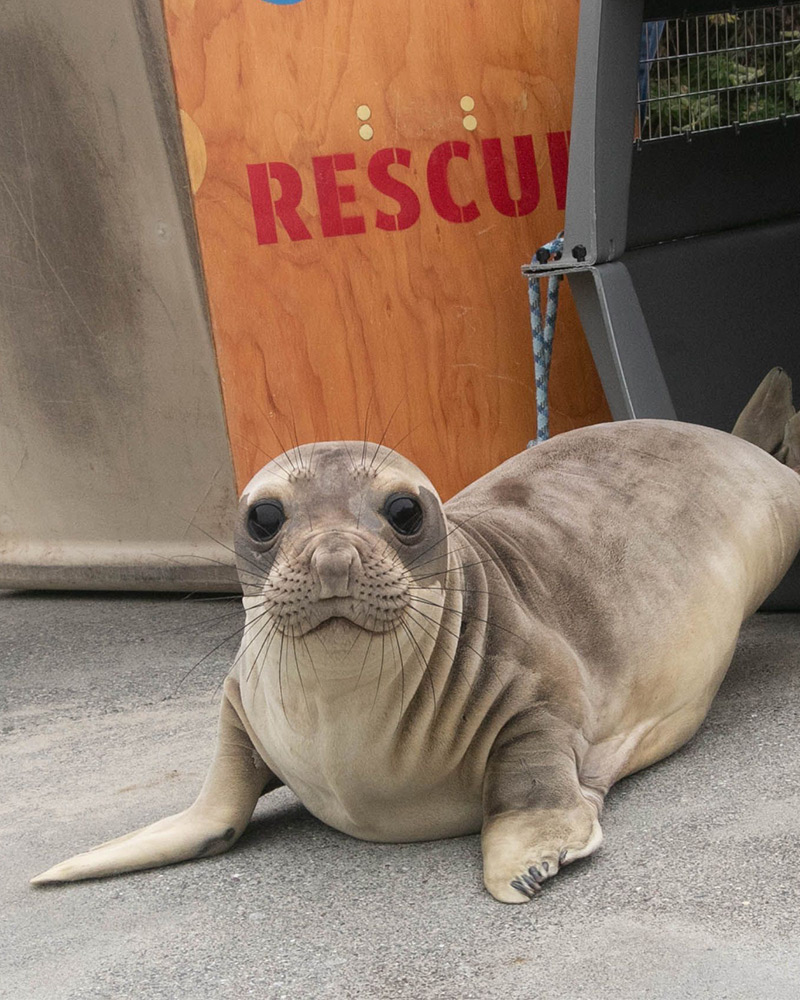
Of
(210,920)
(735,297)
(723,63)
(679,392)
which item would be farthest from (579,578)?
(723,63)

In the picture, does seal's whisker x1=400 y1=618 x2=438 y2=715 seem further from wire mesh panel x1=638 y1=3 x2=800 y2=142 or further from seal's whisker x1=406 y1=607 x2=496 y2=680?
wire mesh panel x1=638 y1=3 x2=800 y2=142

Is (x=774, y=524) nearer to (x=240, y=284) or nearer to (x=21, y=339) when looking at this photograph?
(x=240, y=284)

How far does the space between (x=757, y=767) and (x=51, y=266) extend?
116 inches

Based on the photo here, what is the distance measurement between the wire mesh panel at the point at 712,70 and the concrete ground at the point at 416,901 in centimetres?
197

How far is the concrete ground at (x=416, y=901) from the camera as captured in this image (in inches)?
88.3

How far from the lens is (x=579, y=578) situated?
3.13 meters

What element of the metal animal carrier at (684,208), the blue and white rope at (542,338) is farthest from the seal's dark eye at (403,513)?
the blue and white rope at (542,338)

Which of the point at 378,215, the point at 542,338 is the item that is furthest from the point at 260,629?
the point at 378,215

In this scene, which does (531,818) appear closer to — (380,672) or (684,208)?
(380,672)

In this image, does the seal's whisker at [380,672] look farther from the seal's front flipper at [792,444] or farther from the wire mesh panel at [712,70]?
the wire mesh panel at [712,70]

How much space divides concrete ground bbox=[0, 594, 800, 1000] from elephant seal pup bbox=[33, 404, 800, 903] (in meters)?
0.08

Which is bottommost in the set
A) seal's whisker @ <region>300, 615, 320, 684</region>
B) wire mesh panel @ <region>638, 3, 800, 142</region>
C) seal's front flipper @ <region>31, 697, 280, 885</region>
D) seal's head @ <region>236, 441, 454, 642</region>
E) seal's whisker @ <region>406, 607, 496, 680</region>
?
seal's front flipper @ <region>31, 697, 280, 885</region>

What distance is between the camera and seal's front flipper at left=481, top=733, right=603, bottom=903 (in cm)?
252

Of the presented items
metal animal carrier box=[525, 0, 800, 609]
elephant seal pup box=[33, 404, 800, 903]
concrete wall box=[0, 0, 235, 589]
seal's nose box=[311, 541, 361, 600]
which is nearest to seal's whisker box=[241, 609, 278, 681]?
elephant seal pup box=[33, 404, 800, 903]
